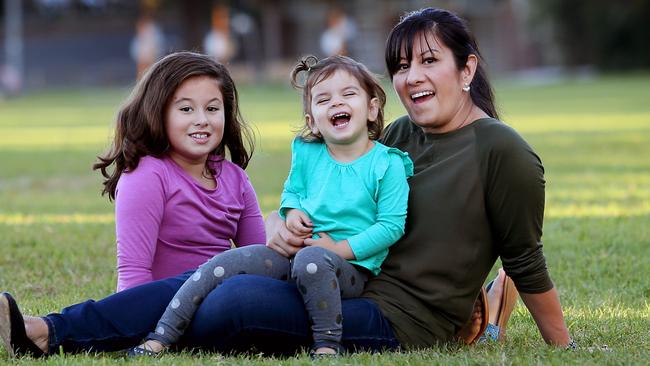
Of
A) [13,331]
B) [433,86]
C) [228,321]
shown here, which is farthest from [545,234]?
[13,331]

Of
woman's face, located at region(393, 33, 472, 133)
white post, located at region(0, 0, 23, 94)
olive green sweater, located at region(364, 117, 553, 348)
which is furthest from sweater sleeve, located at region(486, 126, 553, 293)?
white post, located at region(0, 0, 23, 94)

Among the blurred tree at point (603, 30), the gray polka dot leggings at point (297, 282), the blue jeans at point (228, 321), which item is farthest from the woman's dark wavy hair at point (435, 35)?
the blurred tree at point (603, 30)

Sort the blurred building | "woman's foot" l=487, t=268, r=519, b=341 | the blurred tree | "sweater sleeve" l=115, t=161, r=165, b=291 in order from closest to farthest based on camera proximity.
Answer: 1. "sweater sleeve" l=115, t=161, r=165, b=291
2. "woman's foot" l=487, t=268, r=519, b=341
3. the blurred tree
4. the blurred building

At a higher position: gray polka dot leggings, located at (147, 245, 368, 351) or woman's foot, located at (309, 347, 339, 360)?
gray polka dot leggings, located at (147, 245, 368, 351)

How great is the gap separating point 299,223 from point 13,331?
3.65 ft

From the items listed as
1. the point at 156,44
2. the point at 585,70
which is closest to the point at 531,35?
the point at 585,70

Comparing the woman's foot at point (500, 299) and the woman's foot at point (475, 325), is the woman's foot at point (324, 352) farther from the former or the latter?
the woman's foot at point (500, 299)

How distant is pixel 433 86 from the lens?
450 cm

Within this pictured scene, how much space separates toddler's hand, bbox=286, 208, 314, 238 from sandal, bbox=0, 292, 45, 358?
3.38ft

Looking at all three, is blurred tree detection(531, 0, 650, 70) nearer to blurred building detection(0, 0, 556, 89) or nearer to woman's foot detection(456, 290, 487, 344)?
blurred building detection(0, 0, 556, 89)

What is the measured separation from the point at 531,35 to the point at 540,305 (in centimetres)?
5524

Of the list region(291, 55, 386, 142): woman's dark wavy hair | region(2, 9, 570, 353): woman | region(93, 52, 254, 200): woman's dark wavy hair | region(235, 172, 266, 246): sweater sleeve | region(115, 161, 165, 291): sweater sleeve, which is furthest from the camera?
region(235, 172, 266, 246): sweater sleeve

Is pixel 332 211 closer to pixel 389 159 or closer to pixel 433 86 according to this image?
pixel 389 159

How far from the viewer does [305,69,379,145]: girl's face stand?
4.38 meters
